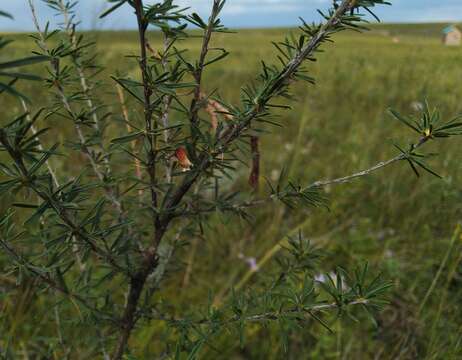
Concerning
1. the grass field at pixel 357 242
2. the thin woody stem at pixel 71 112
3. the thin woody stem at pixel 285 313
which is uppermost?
the thin woody stem at pixel 71 112

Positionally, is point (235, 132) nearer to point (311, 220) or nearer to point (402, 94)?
point (311, 220)

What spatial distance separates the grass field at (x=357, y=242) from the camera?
164cm

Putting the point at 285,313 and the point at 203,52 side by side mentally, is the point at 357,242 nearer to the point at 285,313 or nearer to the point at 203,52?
the point at 285,313

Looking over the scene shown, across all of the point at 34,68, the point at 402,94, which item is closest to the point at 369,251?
the point at 402,94

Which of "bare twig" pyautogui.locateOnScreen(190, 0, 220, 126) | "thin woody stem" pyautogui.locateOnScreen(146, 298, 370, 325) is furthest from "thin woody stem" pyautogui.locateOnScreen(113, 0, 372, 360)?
"thin woody stem" pyautogui.locateOnScreen(146, 298, 370, 325)

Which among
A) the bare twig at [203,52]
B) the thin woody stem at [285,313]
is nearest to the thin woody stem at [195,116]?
the bare twig at [203,52]

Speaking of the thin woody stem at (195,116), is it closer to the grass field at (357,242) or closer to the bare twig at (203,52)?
the bare twig at (203,52)

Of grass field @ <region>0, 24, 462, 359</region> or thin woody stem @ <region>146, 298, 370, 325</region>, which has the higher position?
thin woody stem @ <region>146, 298, 370, 325</region>

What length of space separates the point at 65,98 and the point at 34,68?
677 cm

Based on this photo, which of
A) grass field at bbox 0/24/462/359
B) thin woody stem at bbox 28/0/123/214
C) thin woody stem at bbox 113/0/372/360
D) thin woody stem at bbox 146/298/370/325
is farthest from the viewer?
grass field at bbox 0/24/462/359

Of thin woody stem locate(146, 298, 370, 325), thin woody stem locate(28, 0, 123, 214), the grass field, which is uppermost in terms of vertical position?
thin woody stem locate(28, 0, 123, 214)

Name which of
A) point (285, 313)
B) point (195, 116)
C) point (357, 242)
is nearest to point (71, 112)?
point (195, 116)

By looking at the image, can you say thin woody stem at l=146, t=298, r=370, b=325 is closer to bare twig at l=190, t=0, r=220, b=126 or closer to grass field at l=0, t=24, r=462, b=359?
grass field at l=0, t=24, r=462, b=359

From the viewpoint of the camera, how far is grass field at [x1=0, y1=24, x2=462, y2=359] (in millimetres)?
1643
